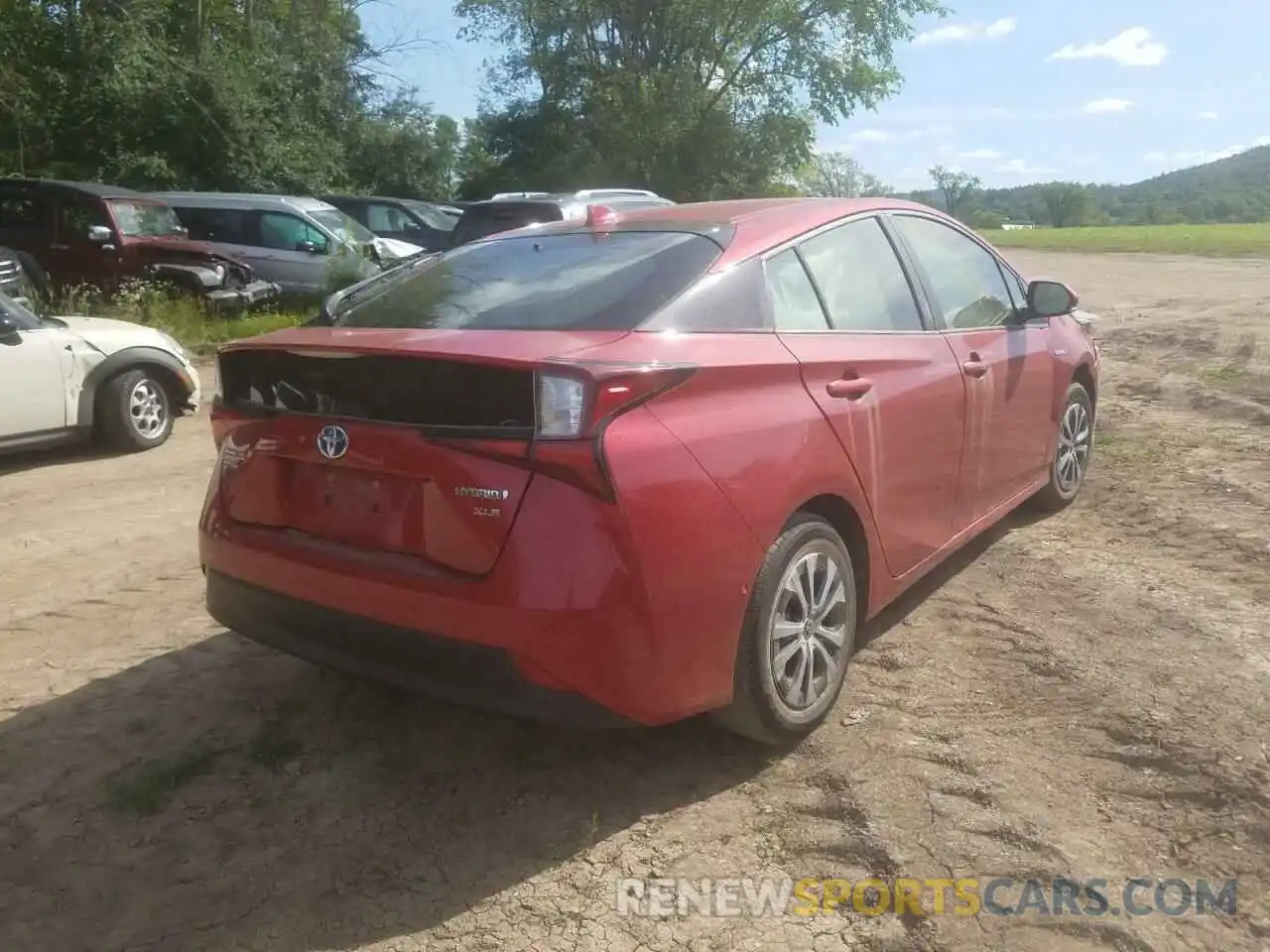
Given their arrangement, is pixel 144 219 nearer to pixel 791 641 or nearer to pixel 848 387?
pixel 848 387

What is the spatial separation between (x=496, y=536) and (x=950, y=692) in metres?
1.78

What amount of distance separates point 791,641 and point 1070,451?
3.13 metres

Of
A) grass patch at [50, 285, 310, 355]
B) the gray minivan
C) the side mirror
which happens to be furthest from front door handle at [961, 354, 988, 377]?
the gray minivan

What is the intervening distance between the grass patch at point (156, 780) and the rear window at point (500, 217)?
1009cm

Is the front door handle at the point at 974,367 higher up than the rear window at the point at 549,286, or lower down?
lower down

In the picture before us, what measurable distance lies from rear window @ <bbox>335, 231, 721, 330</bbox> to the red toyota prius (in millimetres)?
13

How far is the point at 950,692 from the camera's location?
3.77 m

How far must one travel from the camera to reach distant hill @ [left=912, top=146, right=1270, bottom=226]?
79.6 m

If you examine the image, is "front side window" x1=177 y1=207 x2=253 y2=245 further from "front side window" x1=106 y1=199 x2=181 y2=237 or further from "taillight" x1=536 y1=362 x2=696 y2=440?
"taillight" x1=536 y1=362 x2=696 y2=440

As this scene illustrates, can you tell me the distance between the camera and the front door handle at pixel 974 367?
171 inches

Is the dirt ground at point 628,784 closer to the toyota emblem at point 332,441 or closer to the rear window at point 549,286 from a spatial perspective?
the toyota emblem at point 332,441

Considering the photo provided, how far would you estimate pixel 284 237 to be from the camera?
51.0 feet

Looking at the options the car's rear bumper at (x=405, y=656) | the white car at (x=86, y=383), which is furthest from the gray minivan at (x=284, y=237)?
the car's rear bumper at (x=405, y=656)

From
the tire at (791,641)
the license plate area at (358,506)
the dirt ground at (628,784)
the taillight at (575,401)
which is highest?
the taillight at (575,401)
